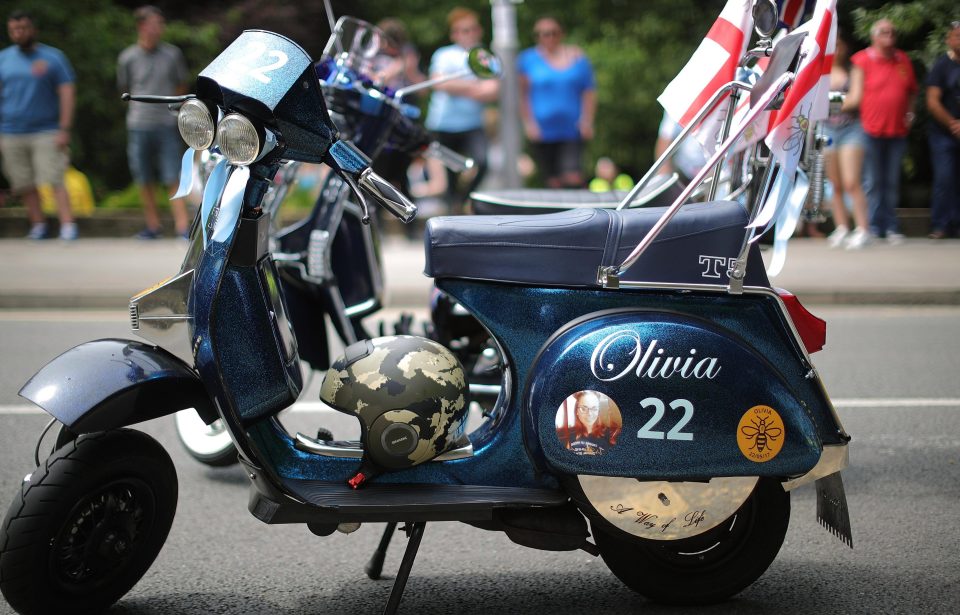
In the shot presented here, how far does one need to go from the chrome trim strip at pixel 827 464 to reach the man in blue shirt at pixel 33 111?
29.2 feet

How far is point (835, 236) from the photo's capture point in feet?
34.2

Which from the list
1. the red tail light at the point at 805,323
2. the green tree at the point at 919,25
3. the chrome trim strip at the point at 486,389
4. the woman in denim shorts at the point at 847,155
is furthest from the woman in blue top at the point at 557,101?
the red tail light at the point at 805,323

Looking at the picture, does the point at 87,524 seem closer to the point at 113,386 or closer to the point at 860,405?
the point at 113,386

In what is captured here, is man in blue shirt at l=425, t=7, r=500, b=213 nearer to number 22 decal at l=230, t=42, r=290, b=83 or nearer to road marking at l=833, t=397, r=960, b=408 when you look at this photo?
road marking at l=833, t=397, r=960, b=408

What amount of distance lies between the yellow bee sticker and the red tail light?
293 mm

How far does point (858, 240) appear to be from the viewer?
1023 cm

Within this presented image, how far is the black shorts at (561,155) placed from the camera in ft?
31.3

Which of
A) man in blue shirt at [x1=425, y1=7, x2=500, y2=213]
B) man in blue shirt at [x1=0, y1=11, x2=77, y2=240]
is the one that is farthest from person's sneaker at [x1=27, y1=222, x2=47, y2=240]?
man in blue shirt at [x1=425, y1=7, x2=500, y2=213]

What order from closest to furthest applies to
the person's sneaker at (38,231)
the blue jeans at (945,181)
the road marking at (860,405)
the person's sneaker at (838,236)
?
the road marking at (860,405) < the blue jeans at (945,181) < the person's sneaker at (838,236) < the person's sneaker at (38,231)

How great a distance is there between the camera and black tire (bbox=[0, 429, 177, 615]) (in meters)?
2.75

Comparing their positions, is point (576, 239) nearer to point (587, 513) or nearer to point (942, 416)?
point (587, 513)

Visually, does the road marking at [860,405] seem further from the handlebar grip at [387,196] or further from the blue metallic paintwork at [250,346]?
the handlebar grip at [387,196]

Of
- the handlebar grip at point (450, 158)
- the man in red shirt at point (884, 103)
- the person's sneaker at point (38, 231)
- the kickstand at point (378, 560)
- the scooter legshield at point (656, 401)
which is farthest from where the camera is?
the person's sneaker at point (38, 231)

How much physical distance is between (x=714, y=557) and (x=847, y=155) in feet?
25.7
